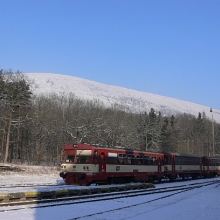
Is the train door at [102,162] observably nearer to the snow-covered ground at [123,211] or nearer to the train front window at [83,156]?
the train front window at [83,156]

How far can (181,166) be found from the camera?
4366cm

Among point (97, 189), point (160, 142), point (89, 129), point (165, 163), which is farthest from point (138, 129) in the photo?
point (97, 189)

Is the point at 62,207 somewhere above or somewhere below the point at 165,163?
below

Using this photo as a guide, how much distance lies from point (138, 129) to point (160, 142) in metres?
6.43

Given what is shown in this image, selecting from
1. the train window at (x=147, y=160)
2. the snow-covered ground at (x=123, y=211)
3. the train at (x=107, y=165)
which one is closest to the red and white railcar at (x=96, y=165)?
the train at (x=107, y=165)

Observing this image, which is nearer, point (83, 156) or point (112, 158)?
point (83, 156)

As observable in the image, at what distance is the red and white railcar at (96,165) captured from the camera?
27.0 meters

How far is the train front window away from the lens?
2708cm

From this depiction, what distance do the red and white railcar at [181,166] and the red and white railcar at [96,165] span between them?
360 inches

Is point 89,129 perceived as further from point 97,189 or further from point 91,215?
point 91,215

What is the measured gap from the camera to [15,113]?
6041 cm

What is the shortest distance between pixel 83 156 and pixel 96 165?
122cm

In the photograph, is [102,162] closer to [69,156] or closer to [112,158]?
[112,158]

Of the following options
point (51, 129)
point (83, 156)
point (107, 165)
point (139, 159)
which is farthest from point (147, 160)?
point (51, 129)
